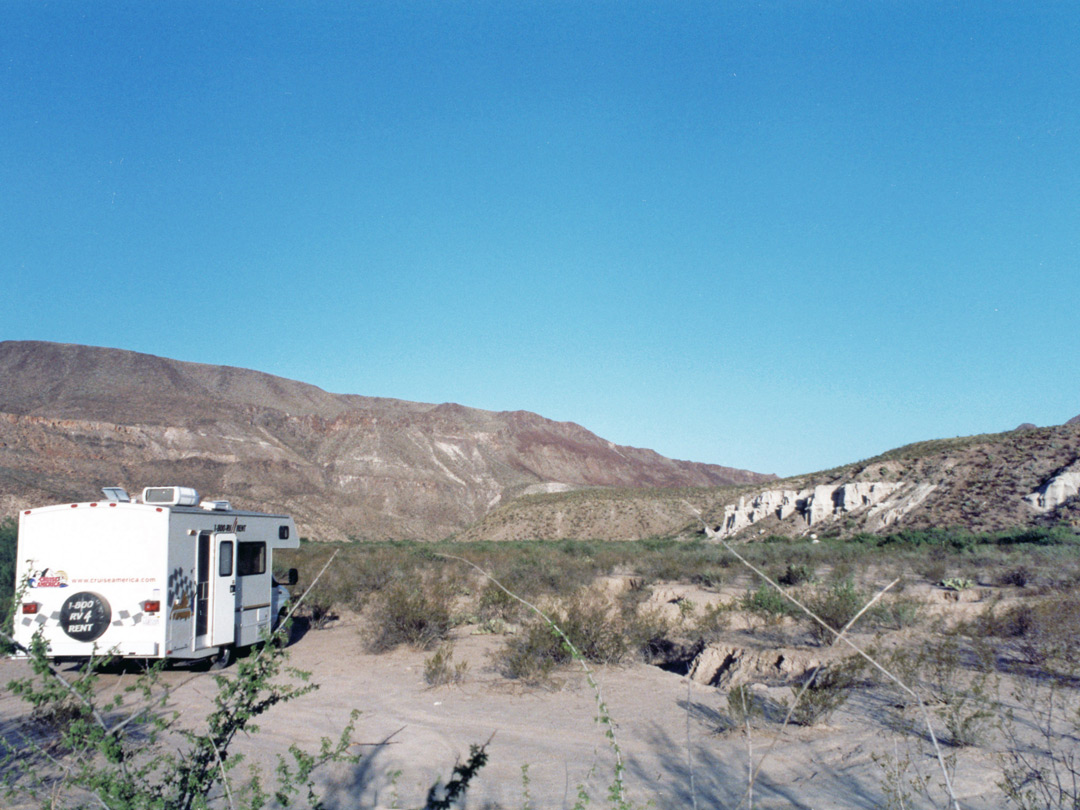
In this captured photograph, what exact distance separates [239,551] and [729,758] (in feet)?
26.6

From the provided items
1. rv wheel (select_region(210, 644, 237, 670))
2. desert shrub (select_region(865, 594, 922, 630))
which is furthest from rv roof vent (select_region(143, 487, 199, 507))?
desert shrub (select_region(865, 594, 922, 630))

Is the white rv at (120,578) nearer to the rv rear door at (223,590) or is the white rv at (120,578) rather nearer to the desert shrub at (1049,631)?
the rv rear door at (223,590)

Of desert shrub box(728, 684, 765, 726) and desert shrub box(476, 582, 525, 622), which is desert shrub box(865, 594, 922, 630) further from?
desert shrub box(476, 582, 525, 622)

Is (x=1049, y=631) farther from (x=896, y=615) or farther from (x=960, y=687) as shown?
(x=896, y=615)

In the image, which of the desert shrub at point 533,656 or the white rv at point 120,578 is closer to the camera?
the white rv at point 120,578

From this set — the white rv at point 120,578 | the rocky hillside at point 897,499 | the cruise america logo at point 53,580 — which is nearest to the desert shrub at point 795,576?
the white rv at point 120,578

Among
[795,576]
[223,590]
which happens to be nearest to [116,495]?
[223,590]

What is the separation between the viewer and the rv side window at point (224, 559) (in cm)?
1034

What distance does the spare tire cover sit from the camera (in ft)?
29.7

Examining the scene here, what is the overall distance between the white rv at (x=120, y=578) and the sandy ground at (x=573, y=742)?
2.79 ft

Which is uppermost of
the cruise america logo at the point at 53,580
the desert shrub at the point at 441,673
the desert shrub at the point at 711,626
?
the cruise america logo at the point at 53,580

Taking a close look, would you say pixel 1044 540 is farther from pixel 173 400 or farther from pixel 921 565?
pixel 173 400

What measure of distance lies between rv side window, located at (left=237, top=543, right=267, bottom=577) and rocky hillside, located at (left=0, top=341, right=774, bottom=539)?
45.2 metres

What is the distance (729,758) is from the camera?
648cm
